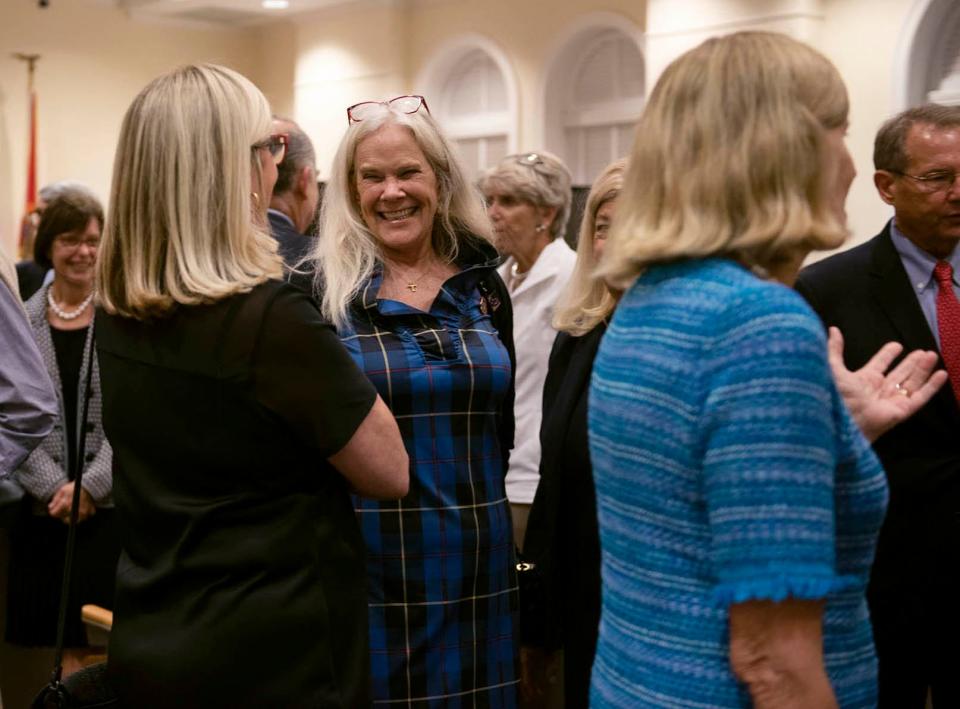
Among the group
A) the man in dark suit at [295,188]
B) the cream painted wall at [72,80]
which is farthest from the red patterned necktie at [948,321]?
the cream painted wall at [72,80]

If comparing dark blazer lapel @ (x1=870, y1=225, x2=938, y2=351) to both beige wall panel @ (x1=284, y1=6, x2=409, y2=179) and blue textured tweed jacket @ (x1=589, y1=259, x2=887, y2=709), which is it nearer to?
blue textured tweed jacket @ (x1=589, y1=259, x2=887, y2=709)

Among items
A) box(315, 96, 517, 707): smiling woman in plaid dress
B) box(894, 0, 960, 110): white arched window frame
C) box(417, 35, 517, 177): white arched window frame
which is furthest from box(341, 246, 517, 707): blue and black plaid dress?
box(417, 35, 517, 177): white arched window frame

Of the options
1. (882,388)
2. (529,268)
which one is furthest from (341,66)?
(882,388)

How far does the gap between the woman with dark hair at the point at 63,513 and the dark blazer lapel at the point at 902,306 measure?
2.09 m

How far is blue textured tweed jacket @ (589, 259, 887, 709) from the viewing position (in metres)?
1.24

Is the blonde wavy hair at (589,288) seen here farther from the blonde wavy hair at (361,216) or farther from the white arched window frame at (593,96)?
the white arched window frame at (593,96)

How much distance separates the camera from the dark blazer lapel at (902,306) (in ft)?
8.79

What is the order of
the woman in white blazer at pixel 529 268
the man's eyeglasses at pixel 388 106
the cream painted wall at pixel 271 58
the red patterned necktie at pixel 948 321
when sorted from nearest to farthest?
the man's eyeglasses at pixel 388 106 < the red patterned necktie at pixel 948 321 < the woman in white blazer at pixel 529 268 < the cream painted wall at pixel 271 58

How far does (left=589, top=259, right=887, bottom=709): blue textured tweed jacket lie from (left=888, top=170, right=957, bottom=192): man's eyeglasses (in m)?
1.67

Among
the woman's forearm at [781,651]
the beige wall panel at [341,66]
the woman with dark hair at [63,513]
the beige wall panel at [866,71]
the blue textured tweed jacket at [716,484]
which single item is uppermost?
the beige wall panel at [341,66]

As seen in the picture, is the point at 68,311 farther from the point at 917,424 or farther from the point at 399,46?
the point at 399,46

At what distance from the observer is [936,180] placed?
9.43ft

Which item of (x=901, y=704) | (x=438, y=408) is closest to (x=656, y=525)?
(x=438, y=408)

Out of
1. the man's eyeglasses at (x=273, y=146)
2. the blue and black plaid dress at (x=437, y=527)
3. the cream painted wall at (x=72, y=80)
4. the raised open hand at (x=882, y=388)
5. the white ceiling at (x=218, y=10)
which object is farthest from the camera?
the white ceiling at (x=218, y=10)
